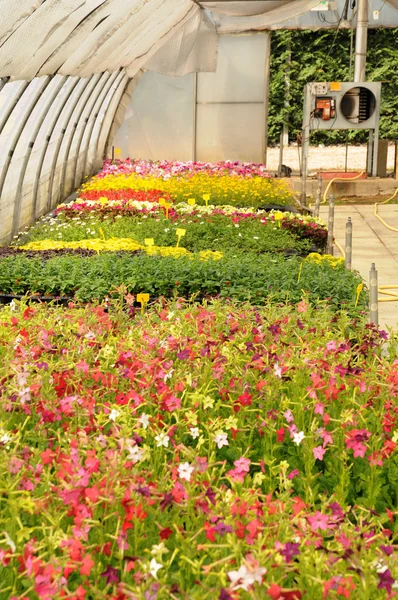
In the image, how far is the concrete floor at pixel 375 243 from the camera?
9172mm

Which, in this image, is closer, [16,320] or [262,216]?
[16,320]

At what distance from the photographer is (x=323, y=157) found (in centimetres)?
2455

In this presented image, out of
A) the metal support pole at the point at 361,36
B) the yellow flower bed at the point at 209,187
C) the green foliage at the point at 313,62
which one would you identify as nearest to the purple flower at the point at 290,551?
the yellow flower bed at the point at 209,187

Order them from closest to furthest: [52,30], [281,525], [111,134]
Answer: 1. [281,525]
2. [52,30]
3. [111,134]

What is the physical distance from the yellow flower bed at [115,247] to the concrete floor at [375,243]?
1.80 metres

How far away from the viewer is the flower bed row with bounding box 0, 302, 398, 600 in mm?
2076

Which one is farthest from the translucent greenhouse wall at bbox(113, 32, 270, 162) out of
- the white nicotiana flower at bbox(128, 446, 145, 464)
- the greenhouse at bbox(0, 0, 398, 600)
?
the white nicotiana flower at bbox(128, 446, 145, 464)

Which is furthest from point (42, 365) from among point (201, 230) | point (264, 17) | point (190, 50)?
point (264, 17)

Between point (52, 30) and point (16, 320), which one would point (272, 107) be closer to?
point (52, 30)

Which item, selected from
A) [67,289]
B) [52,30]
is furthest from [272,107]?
[67,289]

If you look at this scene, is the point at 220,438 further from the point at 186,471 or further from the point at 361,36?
the point at 361,36

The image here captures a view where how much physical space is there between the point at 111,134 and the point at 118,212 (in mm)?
8568

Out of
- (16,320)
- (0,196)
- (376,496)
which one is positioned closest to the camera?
(376,496)

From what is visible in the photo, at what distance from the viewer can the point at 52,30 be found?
8.99m
